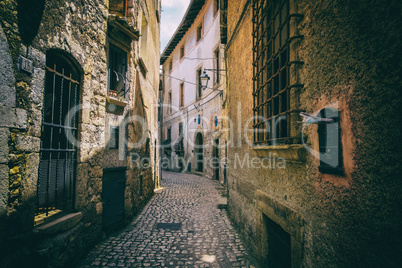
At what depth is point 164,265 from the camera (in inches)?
143

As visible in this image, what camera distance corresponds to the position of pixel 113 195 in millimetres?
5176

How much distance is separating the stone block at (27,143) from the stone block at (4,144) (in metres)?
0.14

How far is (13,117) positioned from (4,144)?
310 millimetres

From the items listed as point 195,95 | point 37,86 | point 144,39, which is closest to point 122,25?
point 37,86

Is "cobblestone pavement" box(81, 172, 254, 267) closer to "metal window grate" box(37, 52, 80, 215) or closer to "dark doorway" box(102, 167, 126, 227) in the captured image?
"dark doorway" box(102, 167, 126, 227)

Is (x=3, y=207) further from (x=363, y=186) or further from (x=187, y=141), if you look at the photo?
(x=187, y=141)

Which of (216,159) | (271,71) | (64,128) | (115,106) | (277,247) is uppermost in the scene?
(271,71)

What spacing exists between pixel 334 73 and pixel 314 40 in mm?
470

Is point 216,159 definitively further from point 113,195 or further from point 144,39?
point 113,195

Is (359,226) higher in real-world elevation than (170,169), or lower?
higher

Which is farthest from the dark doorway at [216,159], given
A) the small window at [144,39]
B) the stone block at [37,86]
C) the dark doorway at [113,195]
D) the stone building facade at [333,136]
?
the stone block at [37,86]

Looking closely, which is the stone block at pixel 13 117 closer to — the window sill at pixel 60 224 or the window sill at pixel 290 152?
the window sill at pixel 60 224

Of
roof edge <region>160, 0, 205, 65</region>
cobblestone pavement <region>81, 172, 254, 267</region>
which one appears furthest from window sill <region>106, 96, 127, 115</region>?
roof edge <region>160, 0, 205, 65</region>

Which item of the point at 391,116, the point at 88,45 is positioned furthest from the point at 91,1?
the point at 391,116
